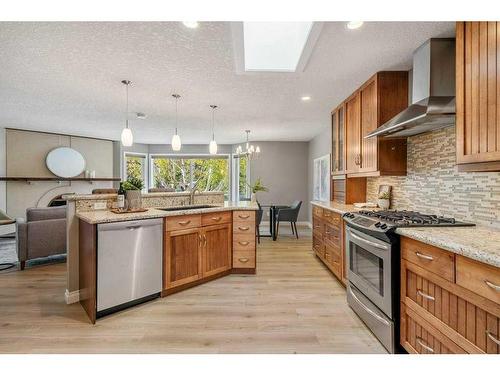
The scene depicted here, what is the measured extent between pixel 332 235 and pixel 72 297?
2965 millimetres

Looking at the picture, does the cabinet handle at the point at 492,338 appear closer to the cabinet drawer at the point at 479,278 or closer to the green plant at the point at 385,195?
the cabinet drawer at the point at 479,278

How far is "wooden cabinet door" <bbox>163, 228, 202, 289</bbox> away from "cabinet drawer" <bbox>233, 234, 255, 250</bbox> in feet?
1.91

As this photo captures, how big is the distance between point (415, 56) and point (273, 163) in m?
5.14

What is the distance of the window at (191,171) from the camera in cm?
804

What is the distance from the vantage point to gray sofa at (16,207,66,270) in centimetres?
343

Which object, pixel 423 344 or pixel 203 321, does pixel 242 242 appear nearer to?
pixel 203 321

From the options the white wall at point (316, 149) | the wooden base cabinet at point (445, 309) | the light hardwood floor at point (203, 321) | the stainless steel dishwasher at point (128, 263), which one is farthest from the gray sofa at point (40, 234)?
the white wall at point (316, 149)

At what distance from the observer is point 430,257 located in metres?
1.46

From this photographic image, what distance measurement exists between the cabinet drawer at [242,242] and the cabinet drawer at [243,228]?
5 cm

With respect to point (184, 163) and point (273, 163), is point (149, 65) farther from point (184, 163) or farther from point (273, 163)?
point (184, 163)

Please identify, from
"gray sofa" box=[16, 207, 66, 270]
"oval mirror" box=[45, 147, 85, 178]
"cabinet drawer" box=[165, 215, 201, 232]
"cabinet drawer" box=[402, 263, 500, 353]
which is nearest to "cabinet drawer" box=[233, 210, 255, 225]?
"cabinet drawer" box=[165, 215, 201, 232]

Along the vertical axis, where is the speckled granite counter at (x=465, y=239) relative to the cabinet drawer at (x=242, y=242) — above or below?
above

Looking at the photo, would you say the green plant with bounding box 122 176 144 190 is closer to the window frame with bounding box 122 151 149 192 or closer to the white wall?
the white wall
